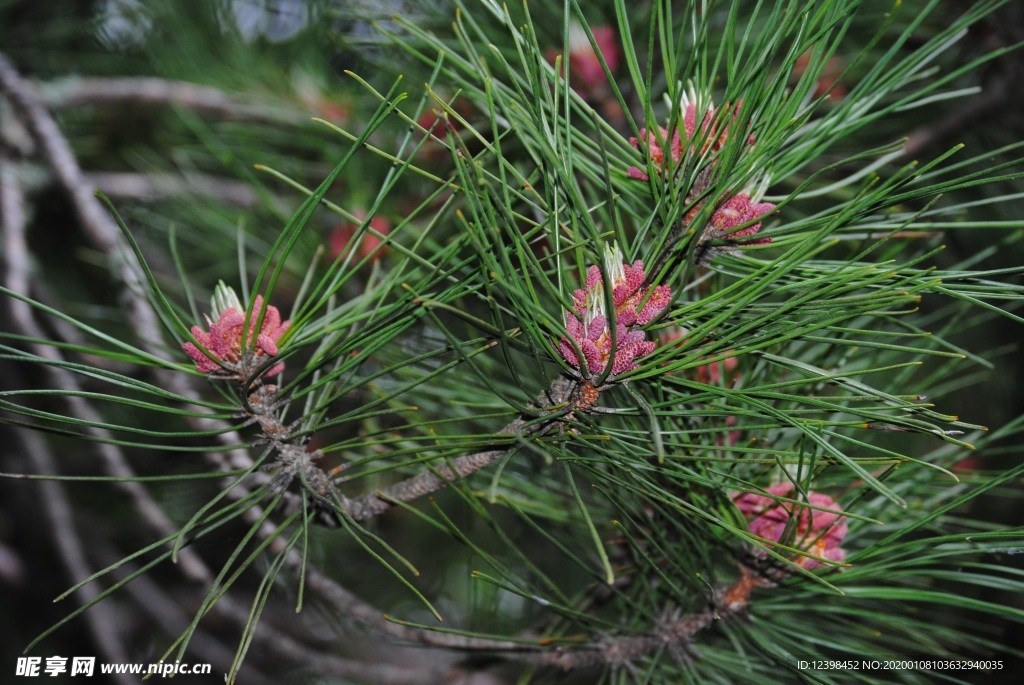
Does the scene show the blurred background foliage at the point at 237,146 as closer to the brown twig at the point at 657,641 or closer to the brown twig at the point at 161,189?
the brown twig at the point at 161,189

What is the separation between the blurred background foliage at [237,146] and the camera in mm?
930

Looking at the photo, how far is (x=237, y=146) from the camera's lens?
1.17m

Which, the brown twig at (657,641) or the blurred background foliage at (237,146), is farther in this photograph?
the blurred background foliage at (237,146)

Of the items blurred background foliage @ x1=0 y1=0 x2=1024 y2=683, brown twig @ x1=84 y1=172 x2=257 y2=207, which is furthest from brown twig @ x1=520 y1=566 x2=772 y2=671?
brown twig @ x1=84 y1=172 x2=257 y2=207

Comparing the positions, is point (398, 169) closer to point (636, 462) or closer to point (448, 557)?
point (636, 462)

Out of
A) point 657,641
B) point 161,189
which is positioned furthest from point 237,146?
point 657,641

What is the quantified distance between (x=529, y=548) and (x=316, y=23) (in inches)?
42.7

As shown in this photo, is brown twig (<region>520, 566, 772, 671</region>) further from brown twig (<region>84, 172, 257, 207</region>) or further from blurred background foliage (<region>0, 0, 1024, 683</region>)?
brown twig (<region>84, 172, 257, 207</region>)

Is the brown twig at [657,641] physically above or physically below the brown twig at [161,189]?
below

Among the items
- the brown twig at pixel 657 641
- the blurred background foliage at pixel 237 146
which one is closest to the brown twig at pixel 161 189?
the blurred background foliage at pixel 237 146

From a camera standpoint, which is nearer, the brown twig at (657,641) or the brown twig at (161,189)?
the brown twig at (657,641)

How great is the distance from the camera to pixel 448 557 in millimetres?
1397

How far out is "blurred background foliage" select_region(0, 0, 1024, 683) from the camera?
93cm

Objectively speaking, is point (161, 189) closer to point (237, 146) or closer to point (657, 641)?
point (237, 146)
